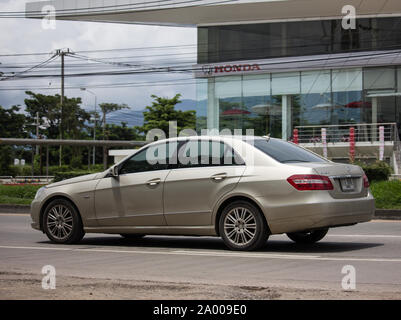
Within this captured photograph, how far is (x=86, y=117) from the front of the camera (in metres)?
97.7

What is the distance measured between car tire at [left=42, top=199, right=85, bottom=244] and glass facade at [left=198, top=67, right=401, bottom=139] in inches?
1501

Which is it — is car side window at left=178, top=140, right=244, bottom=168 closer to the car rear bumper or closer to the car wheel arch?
the car wheel arch

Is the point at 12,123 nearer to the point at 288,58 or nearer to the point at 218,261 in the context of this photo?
the point at 288,58

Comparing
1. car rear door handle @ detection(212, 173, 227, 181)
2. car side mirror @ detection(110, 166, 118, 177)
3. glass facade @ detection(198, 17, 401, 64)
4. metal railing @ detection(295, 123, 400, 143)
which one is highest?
glass facade @ detection(198, 17, 401, 64)

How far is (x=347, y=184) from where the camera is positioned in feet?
30.2

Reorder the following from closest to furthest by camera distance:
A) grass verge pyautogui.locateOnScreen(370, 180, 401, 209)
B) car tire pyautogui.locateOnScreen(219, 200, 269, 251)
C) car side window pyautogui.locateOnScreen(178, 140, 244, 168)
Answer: car tire pyautogui.locateOnScreen(219, 200, 269, 251)
car side window pyautogui.locateOnScreen(178, 140, 244, 168)
grass verge pyautogui.locateOnScreen(370, 180, 401, 209)

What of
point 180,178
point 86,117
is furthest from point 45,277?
point 86,117

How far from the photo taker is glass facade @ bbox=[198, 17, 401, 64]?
46.6m

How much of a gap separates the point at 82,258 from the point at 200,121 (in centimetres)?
4380

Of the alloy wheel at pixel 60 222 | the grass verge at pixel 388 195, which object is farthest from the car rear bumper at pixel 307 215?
the grass verge at pixel 388 195

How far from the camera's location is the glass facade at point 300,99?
4662 cm

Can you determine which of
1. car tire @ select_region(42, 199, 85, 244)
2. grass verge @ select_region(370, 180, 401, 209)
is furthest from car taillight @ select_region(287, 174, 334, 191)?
grass verge @ select_region(370, 180, 401, 209)

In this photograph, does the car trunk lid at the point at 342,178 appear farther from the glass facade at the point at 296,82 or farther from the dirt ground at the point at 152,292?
the glass facade at the point at 296,82

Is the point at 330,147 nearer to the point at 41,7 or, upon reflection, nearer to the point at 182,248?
the point at 41,7
